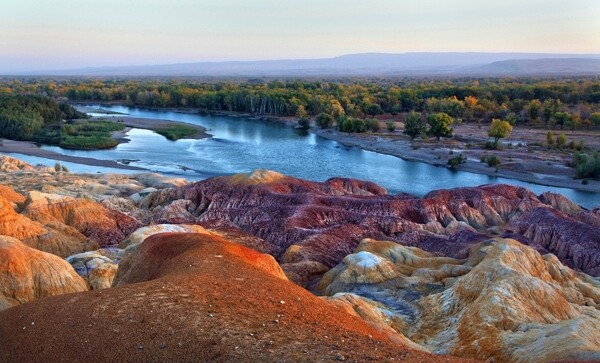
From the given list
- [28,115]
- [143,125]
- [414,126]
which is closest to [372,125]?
[414,126]

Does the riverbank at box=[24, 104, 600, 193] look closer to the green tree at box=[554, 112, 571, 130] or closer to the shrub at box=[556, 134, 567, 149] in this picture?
the shrub at box=[556, 134, 567, 149]

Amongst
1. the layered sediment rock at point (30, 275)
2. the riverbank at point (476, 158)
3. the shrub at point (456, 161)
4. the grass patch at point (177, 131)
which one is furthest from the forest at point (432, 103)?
the layered sediment rock at point (30, 275)

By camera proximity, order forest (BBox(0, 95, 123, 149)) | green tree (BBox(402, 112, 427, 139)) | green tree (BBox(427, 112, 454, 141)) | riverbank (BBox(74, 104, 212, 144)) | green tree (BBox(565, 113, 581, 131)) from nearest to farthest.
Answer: green tree (BBox(427, 112, 454, 141)), green tree (BBox(402, 112, 427, 139)), forest (BBox(0, 95, 123, 149)), green tree (BBox(565, 113, 581, 131)), riverbank (BBox(74, 104, 212, 144))

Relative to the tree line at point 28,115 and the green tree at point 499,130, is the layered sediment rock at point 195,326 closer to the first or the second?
the green tree at point 499,130

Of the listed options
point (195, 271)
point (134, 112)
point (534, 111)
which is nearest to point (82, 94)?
point (134, 112)

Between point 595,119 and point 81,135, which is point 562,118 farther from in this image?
point 81,135

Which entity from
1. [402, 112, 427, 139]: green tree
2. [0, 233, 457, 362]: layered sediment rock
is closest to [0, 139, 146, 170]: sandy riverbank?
[402, 112, 427, 139]: green tree

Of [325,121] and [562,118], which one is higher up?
[562,118]
